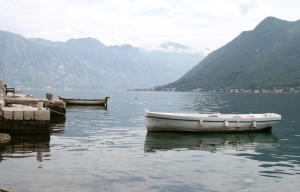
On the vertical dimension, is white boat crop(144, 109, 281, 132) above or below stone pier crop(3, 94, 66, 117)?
below

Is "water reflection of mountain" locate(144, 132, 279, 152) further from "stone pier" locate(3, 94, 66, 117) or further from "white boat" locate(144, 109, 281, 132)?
"stone pier" locate(3, 94, 66, 117)

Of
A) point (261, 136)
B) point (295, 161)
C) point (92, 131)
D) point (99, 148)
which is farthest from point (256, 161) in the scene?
point (92, 131)

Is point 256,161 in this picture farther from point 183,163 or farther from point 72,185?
point 72,185

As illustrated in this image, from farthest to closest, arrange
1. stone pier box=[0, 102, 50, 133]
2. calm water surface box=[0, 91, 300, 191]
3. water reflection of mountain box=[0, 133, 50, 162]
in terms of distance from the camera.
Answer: stone pier box=[0, 102, 50, 133]
water reflection of mountain box=[0, 133, 50, 162]
calm water surface box=[0, 91, 300, 191]

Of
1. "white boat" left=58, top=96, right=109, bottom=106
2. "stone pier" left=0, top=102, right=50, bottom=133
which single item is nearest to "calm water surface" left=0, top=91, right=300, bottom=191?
"stone pier" left=0, top=102, right=50, bottom=133

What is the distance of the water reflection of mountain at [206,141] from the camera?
74.1 ft

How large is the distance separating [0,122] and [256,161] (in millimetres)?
17520

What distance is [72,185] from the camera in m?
13.0

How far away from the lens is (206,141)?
83.0 ft

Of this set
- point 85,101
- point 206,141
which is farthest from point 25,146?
point 85,101

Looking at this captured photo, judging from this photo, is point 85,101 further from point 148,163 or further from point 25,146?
point 148,163

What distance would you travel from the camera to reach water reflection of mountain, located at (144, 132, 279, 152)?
2259cm

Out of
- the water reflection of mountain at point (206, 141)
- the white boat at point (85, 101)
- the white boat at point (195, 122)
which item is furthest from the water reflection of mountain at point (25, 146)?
the white boat at point (85, 101)

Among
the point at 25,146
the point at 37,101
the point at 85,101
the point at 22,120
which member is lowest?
the point at 25,146
